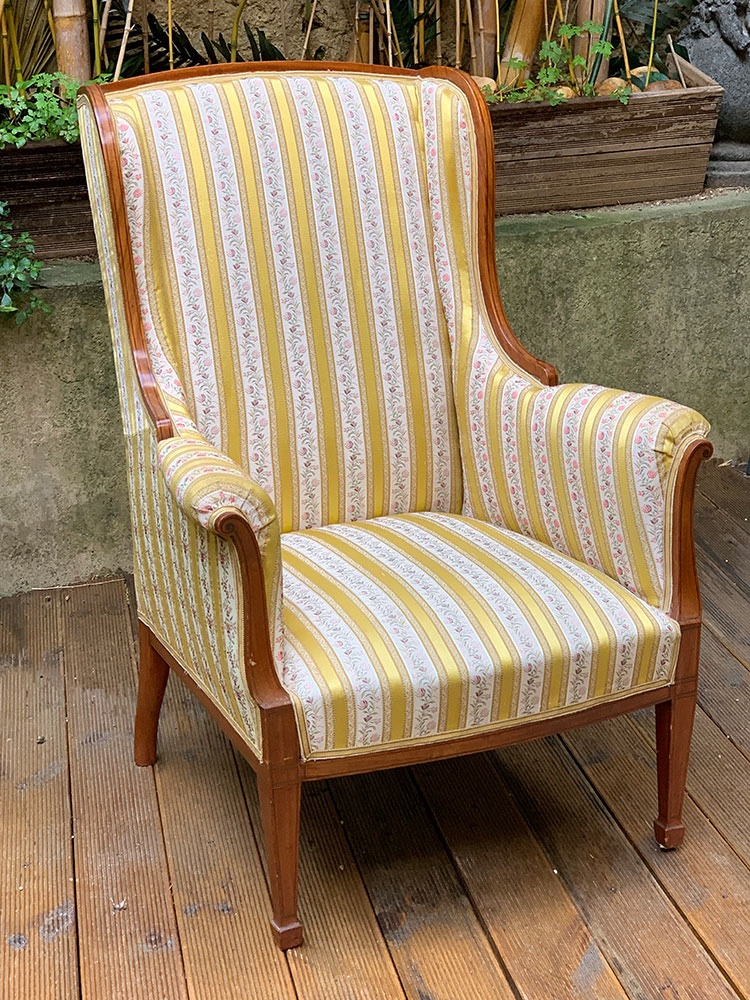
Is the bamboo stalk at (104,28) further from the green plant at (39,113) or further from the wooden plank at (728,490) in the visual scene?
the wooden plank at (728,490)

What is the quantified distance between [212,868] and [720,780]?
2.56ft

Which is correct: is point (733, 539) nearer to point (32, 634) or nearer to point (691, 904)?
point (691, 904)

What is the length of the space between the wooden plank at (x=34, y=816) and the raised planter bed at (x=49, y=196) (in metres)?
0.73

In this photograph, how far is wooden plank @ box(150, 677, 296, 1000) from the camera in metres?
1.41

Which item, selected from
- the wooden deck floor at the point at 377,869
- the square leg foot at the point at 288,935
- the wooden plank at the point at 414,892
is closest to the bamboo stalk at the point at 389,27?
the wooden deck floor at the point at 377,869

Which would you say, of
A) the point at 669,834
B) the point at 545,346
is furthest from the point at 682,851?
the point at 545,346

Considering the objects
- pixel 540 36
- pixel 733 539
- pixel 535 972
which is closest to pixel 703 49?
pixel 540 36

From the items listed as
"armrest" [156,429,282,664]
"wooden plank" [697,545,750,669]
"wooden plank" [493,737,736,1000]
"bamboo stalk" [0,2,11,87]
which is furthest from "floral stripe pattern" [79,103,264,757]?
"wooden plank" [697,545,750,669]

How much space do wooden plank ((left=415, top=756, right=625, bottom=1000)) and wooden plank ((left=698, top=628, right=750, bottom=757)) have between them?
41cm

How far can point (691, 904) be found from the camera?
1517 millimetres

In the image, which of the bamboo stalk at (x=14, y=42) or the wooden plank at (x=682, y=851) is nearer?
the wooden plank at (x=682, y=851)

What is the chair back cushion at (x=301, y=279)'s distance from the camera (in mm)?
1638

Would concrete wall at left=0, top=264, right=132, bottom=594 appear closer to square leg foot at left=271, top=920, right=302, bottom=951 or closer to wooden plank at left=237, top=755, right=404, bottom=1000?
wooden plank at left=237, top=755, right=404, bottom=1000

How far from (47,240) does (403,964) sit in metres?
1.55
